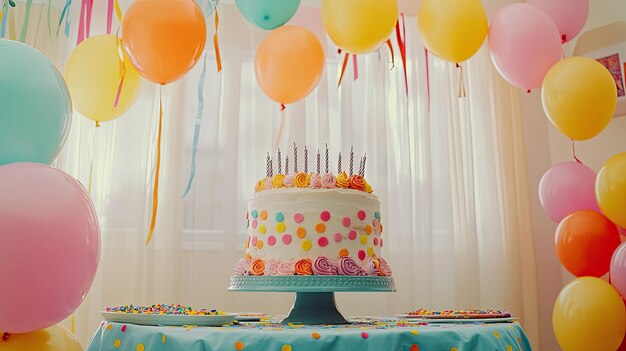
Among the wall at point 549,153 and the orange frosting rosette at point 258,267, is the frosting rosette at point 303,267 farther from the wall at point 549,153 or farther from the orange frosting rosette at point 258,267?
the wall at point 549,153

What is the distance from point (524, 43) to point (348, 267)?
124 cm

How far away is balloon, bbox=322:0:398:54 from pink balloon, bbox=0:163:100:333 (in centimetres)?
124

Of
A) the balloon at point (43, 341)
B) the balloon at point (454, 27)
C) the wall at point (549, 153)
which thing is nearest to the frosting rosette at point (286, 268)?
the balloon at point (43, 341)

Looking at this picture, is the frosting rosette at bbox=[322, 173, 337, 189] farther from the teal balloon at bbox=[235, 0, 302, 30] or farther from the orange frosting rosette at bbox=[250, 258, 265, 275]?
the teal balloon at bbox=[235, 0, 302, 30]

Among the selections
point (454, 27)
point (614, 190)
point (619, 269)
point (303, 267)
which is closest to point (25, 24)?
point (303, 267)

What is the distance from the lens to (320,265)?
1.51 meters

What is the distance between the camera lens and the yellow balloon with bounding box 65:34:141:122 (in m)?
2.13

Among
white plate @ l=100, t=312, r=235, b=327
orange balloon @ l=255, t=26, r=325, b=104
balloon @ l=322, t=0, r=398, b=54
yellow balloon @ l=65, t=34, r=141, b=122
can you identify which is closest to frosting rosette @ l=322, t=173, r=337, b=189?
white plate @ l=100, t=312, r=235, b=327

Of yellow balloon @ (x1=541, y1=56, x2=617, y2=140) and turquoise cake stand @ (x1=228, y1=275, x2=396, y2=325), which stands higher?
yellow balloon @ (x1=541, y1=56, x2=617, y2=140)

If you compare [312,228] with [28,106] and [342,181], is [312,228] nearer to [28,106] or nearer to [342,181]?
[342,181]

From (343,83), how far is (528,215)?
3.95 ft

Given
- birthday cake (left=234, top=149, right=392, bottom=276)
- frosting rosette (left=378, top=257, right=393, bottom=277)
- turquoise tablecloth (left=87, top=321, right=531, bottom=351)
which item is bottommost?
turquoise tablecloth (left=87, top=321, right=531, bottom=351)

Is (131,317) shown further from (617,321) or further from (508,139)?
(508,139)

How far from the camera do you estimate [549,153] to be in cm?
357
